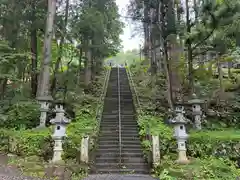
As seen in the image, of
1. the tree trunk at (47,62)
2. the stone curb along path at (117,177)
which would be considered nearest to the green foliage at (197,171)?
the stone curb along path at (117,177)

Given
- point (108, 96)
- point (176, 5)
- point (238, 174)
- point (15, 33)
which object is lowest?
point (238, 174)

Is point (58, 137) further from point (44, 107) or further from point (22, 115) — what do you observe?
point (22, 115)

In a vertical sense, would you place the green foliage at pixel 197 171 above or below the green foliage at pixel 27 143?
below

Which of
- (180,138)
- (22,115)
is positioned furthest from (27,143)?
(180,138)

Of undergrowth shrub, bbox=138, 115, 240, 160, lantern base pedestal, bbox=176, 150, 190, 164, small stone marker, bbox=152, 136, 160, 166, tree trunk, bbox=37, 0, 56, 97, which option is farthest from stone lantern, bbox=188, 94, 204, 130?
tree trunk, bbox=37, 0, 56, 97

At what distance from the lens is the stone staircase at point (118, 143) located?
914 cm

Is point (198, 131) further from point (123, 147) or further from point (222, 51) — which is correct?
point (222, 51)

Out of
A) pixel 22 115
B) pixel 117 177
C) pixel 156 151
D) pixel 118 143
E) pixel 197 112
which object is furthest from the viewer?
pixel 22 115

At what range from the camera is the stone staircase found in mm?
9141

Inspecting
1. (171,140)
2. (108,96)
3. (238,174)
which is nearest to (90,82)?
(108,96)

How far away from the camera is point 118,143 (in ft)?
35.3

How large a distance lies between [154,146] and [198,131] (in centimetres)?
314

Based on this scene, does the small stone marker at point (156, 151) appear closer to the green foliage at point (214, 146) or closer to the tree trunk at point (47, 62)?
the green foliage at point (214, 146)

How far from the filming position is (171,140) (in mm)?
9820
